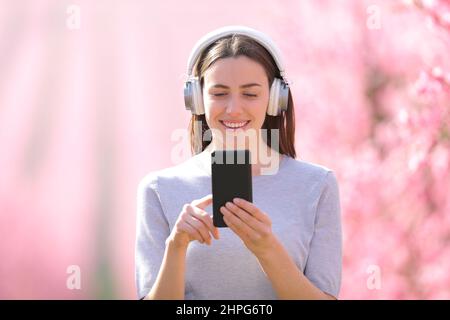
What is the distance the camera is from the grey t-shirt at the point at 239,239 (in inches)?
91.4

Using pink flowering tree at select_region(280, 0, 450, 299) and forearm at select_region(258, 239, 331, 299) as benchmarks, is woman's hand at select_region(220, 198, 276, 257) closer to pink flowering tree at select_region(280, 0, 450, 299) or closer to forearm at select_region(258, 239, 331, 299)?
forearm at select_region(258, 239, 331, 299)

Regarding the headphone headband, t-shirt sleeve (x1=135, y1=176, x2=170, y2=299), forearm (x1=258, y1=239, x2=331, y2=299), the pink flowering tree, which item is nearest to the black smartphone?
forearm (x1=258, y1=239, x2=331, y2=299)

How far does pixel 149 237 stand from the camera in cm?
239

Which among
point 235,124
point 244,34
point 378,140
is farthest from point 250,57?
point 378,140

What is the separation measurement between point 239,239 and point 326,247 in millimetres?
226

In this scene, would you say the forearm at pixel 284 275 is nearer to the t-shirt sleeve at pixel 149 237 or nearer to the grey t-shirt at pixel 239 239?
the grey t-shirt at pixel 239 239

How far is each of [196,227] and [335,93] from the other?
409cm

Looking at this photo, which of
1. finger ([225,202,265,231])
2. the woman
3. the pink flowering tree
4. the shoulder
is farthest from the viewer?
the pink flowering tree

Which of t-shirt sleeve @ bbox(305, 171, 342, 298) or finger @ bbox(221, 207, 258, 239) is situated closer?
finger @ bbox(221, 207, 258, 239)

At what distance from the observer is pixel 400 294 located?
5.42 m

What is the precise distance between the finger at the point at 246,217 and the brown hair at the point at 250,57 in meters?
0.41

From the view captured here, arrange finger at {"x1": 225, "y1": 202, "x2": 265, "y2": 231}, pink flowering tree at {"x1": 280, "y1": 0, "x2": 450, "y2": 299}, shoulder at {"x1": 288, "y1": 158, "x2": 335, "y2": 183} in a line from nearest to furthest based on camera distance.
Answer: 1. finger at {"x1": 225, "y1": 202, "x2": 265, "y2": 231}
2. shoulder at {"x1": 288, "y1": 158, "x2": 335, "y2": 183}
3. pink flowering tree at {"x1": 280, "y1": 0, "x2": 450, "y2": 299}

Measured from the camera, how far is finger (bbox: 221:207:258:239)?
2.13 metres
